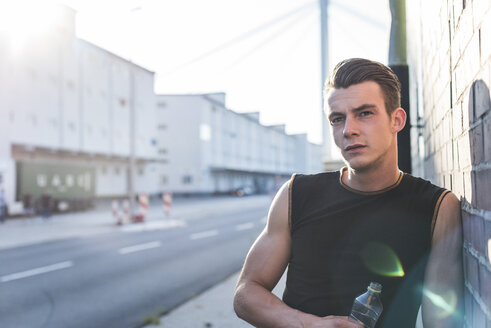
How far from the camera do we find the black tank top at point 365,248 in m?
1.61

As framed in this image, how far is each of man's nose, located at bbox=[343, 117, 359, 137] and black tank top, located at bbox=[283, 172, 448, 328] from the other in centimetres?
25

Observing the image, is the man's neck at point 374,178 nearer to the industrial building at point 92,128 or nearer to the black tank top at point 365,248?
the black tank top at point 365,248

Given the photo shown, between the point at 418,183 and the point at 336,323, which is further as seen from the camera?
the point at 418,183

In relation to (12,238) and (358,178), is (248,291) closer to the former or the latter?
(358,178)

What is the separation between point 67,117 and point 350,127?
96.3 ft

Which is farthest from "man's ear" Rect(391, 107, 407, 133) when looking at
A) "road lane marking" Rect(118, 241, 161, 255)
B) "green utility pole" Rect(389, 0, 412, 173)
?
"road lane marking" Rect(118, 241, 161, 255)

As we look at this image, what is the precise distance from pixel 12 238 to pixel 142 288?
8.43 metres

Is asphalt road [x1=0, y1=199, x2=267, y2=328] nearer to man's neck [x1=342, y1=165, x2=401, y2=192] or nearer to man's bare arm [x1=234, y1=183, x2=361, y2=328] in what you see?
man's bare arm [x1=234, y1=183, x2=361, y2=328]

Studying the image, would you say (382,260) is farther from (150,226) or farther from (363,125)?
(150,226)

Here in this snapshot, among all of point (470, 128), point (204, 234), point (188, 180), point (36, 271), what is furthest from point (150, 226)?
point (188, 180)

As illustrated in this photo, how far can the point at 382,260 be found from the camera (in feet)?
5.36

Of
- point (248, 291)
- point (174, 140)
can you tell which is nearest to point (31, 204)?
point (248, 291)

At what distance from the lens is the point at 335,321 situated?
61.0 inches

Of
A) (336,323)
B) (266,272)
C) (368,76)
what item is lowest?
(336,323)
